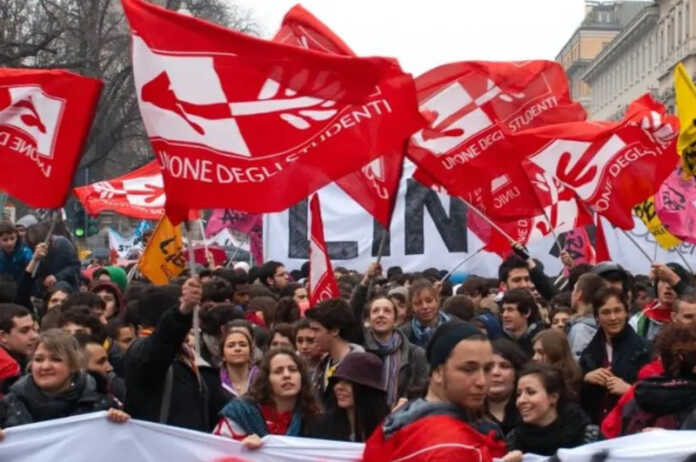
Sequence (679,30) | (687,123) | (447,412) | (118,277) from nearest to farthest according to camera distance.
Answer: (447,412)
(687,123)
(118,277)
(679,30)

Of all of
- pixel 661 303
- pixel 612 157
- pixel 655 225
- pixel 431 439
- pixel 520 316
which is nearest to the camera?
pixel 431 439

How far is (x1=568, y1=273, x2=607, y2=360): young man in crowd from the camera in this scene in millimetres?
9250

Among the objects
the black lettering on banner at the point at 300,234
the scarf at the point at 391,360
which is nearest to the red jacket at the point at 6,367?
the scarf at the point at 391,360

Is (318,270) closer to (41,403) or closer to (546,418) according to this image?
(546,418)

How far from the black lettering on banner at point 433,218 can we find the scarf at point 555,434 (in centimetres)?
1081

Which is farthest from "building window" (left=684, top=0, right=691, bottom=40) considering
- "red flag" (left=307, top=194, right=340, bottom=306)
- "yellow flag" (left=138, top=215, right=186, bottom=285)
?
"red flag" (left=307, top=194, right=340, bottom=306)

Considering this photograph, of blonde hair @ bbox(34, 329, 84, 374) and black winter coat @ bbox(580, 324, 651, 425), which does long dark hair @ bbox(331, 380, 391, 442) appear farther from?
black winter coat @ bbox(580, 324, 651, 425)

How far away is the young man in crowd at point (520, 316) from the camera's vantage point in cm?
999

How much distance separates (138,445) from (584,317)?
3790 mm

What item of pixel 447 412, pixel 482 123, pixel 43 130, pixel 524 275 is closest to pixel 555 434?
pixel 447 412

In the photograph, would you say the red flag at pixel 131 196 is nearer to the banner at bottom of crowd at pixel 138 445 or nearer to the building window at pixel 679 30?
the banner at bottom of crowd at pixel 138 445

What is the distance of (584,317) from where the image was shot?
30.9 ft

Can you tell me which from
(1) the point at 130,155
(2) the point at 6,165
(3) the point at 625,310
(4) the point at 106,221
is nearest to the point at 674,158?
(3) the point at 625,310

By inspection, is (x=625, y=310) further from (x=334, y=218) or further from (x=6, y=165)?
(x=334, y=218)
